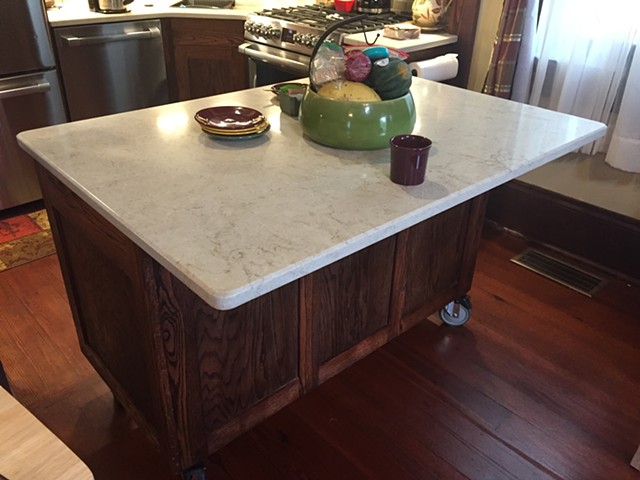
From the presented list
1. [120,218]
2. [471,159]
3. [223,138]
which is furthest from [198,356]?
[471,159]

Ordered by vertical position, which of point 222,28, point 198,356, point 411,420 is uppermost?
point 222,28

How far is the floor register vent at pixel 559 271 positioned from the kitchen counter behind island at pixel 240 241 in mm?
1004

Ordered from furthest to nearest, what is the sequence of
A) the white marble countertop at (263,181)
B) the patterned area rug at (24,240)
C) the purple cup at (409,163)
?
1. the patterned area rug at (24,240)
2. the purple cup at (409,163)
3. the white marble countertop at (263,181)

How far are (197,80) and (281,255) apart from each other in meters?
2.77

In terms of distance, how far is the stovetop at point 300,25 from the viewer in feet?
8.99

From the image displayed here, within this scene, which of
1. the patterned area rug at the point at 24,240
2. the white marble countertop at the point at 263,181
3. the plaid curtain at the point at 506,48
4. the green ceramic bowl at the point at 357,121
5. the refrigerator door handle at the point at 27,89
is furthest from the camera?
the refrigerator door handle at the point at 27,89

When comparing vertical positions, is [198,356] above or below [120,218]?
below

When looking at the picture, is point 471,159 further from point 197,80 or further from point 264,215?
point 197,80

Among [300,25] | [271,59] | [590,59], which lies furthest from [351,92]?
[271,59]

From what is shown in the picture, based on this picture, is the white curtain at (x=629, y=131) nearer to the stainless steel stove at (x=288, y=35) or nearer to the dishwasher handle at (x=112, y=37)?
the stainless steel stove at (x=288, y=35)

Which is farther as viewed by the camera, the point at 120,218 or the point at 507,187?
the point at 507,187

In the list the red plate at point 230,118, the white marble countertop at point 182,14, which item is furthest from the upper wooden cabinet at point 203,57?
the red plate at point 230,118

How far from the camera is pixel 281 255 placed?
92cm

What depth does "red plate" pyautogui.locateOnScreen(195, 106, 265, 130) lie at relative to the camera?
1.42 meters
